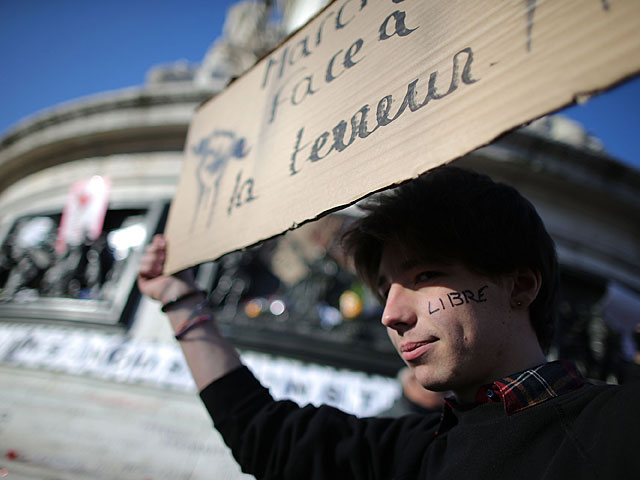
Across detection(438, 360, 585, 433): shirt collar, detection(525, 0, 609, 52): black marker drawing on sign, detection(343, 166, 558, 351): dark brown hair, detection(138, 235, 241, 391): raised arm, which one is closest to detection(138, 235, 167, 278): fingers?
detection(138, 235, 241, 391): raised arm

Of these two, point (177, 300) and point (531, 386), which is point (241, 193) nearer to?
point (177, 300)

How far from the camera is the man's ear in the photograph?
34.5 inches

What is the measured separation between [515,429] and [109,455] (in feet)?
6.76

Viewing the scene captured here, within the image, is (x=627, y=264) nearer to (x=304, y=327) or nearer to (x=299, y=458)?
(x=304, y=327)

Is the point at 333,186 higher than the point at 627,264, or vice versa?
the point at 627,264

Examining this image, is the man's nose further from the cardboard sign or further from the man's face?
the cardboard sign

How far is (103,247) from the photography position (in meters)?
3.87

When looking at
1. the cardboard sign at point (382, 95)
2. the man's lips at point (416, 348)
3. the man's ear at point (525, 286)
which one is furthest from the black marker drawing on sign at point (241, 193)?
the man's ear at point (525, 286)

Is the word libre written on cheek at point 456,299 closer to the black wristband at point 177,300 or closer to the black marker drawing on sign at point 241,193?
the black marker drawing on sign at point 241,193

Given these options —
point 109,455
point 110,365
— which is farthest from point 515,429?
point 110,365

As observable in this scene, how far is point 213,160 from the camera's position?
150 cm

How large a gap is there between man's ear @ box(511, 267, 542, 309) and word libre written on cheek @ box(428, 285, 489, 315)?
107 mm

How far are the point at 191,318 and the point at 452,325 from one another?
0.88m

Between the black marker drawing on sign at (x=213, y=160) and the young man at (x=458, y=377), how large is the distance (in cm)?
52
